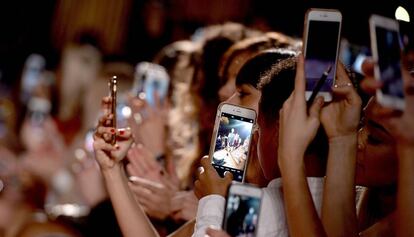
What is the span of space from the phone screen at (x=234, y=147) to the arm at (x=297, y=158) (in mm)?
395

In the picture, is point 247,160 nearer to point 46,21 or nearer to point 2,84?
point 2,84

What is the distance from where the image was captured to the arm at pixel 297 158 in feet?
6.09

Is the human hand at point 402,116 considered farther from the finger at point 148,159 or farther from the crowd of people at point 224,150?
the finger at point 148,159

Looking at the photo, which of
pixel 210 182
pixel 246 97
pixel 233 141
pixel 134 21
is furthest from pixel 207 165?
pixel 134 21

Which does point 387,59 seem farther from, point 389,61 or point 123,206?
point 123,206

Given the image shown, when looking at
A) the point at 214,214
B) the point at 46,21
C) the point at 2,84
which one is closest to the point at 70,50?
the point at 2,84

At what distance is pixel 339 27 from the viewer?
80.4 inches

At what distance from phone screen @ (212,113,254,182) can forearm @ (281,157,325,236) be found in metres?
0.40

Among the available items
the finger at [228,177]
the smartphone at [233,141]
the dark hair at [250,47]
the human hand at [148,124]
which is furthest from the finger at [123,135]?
the human hand at [148,124]

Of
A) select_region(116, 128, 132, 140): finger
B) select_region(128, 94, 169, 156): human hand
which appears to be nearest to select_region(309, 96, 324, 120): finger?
select_region(116, 128, 132, 140): finger

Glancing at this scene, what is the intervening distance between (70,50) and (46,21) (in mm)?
1124

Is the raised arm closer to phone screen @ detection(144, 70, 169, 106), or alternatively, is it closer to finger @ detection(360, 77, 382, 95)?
finger @ detection(360, 77, 382, 95)

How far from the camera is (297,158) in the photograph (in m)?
1.86

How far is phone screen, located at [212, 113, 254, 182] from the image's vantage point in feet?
7.46
